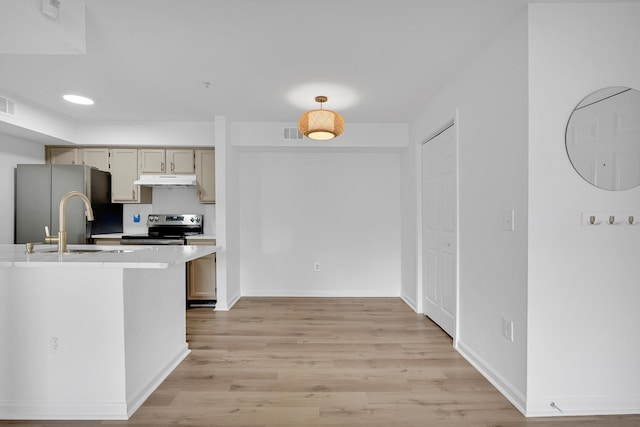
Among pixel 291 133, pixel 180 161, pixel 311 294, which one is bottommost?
pixel 311 294

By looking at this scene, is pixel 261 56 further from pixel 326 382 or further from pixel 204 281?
pixel 204 281

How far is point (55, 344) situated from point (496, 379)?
2761 mm

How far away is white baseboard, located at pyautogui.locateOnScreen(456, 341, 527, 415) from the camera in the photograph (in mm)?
1910

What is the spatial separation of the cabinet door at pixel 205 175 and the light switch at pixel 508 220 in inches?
135

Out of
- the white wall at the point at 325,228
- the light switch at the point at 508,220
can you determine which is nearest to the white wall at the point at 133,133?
the white wall at the point at 325,228

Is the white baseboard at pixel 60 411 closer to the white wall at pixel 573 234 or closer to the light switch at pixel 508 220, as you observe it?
the white wall at pixel 573 234

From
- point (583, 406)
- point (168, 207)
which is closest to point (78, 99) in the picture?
point (168, 207)

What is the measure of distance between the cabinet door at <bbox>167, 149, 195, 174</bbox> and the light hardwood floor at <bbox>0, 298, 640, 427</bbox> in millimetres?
1974

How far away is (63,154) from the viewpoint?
4.22 meters

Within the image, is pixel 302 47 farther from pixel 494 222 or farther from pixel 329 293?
pixel 329 293

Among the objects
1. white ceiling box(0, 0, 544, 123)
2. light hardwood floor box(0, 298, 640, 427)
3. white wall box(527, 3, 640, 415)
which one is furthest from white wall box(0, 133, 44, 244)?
white wall box(527, 3, 640, 415)

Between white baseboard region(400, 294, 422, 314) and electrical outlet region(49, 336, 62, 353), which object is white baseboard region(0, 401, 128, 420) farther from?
white baseboard region(400, 294, 422, 314)

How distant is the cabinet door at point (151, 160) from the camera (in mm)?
4254

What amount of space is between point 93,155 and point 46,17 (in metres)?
2.90
